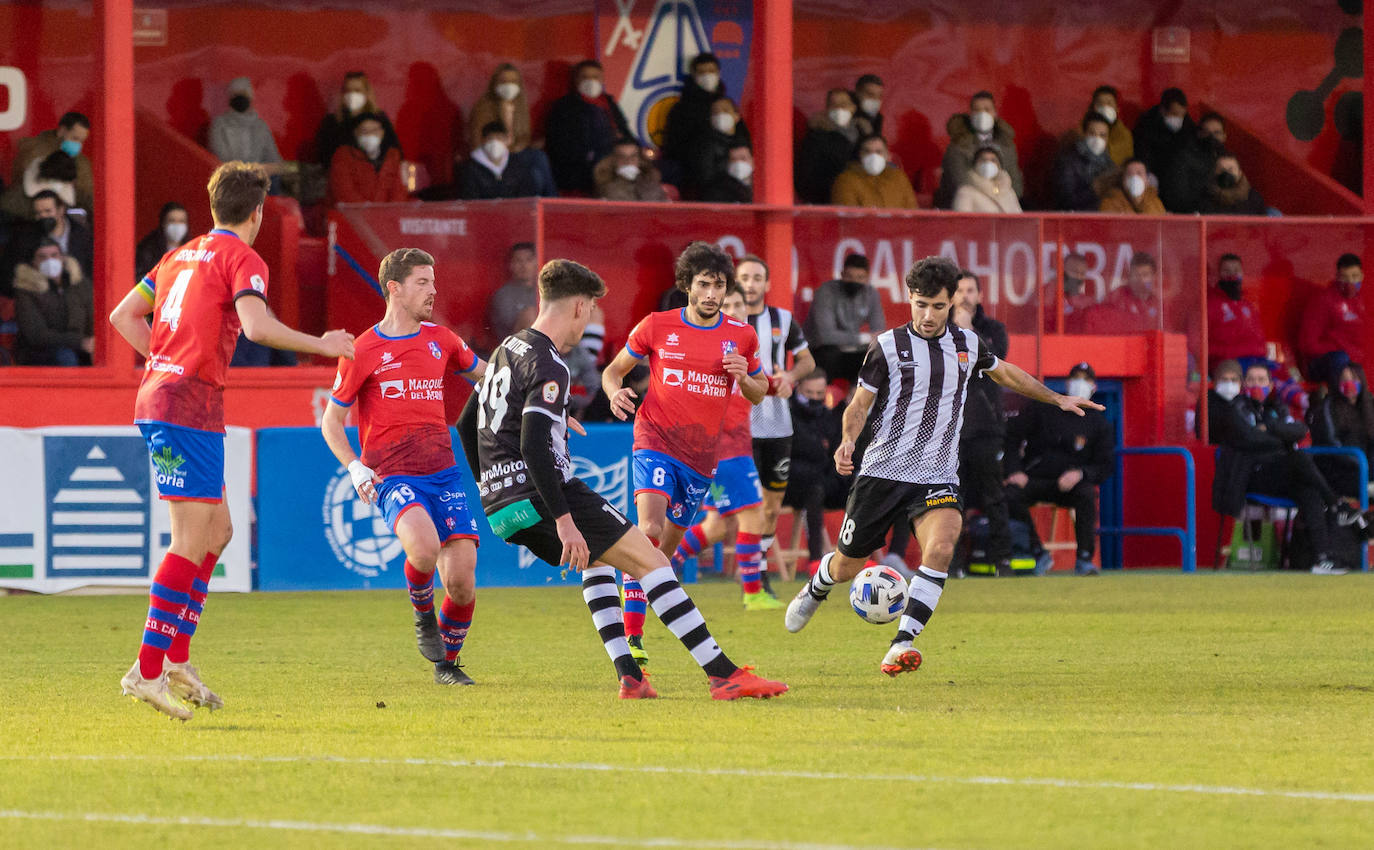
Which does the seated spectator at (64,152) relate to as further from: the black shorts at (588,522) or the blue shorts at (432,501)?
the black shorts at (588,522)

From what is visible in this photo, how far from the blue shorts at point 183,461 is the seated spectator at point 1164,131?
15236 mm

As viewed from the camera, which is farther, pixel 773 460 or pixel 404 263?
pixel 773 460

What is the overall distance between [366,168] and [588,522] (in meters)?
10.9

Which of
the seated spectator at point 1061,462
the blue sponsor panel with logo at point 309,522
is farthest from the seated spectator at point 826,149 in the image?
the blue sponsor panel with logo at point 309,522

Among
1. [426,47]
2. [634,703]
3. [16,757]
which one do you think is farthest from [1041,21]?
[16,757]

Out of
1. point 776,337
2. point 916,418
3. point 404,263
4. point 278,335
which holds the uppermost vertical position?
point 404,263

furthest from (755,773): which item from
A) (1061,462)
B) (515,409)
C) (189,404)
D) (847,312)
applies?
(1061,462)

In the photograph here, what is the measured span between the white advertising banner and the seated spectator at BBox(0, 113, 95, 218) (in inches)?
122

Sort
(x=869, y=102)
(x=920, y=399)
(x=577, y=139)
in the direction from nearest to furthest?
(x=920, y=399)
(x=577, y=139)
(x=869, y=102)

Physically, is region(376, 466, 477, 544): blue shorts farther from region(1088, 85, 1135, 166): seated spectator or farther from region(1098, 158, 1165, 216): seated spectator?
region(1088, 85, 1135, 166): seated spectator

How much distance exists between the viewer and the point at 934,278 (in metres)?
8.98

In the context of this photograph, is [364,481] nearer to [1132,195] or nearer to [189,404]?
[189,404]

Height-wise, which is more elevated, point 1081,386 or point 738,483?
point 1081,386

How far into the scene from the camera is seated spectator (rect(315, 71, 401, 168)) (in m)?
18.4
